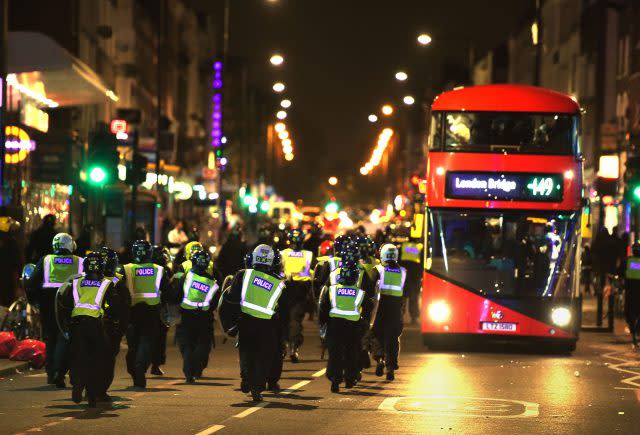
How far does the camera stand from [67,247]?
1748cm

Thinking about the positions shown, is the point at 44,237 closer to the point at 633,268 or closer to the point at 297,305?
the point at 297,305

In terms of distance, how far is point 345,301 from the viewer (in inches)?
670

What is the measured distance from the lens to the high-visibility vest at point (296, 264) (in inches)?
864

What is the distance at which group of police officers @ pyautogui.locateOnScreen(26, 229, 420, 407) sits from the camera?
50.8 ft

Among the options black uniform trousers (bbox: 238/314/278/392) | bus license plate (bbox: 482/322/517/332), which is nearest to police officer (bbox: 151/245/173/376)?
black uniform trousers (bbox: 238/314/278/392)

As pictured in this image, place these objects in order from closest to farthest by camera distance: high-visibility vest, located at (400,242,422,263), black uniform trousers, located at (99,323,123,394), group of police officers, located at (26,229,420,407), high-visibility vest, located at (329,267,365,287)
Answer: black uniform trousers, located at (99,323,123,394) → group of police officers, located at (26,229,420,407) → high-visibility vest, located at (329,267,365,287) → high-visibility vest, located at (400,242,422,263)

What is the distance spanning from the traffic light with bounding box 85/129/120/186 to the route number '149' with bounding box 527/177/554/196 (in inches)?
272

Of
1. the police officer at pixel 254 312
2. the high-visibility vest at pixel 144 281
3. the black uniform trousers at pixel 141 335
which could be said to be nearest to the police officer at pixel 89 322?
the police officer at pixel 254 312

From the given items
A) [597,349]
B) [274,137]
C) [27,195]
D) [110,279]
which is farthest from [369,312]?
[274,137]

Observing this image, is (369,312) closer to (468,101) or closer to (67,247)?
(67,247)

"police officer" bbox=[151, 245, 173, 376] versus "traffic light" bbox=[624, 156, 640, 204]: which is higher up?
"traffic light" bbox=[624, 156, 640, 204]

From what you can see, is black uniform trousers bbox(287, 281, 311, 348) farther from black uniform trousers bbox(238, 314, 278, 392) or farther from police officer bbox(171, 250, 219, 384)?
black uniform trousers bbox(238, 314, 278, 392)

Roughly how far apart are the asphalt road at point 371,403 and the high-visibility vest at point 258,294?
905mm

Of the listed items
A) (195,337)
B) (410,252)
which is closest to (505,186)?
(195,337)
